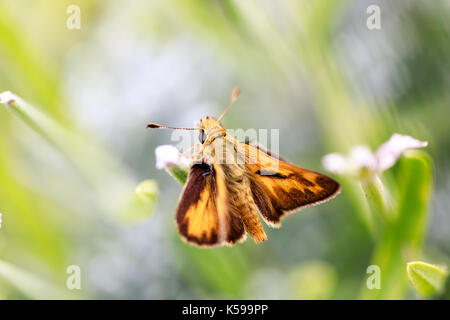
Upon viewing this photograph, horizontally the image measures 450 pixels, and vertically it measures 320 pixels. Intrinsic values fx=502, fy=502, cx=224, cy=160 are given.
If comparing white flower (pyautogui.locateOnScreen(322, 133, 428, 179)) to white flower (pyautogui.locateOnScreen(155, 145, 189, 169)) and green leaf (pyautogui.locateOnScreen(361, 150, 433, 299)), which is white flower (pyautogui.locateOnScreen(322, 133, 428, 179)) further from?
white flower (pyautogui.locateOnScreen(155, 145, 189, 169))

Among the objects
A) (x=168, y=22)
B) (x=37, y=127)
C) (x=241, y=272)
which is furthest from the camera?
(x=168, y=22)

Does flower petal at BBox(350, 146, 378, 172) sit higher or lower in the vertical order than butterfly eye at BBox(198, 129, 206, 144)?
lower

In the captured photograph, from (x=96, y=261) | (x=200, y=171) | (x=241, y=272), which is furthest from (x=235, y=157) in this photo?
(x=96, y=261)

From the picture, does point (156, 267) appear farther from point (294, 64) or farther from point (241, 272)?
point (294, 64)

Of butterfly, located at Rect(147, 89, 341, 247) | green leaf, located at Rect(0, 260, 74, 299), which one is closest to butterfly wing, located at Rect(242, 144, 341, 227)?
butterfly, located at Rect(147, 89, 341, 247)

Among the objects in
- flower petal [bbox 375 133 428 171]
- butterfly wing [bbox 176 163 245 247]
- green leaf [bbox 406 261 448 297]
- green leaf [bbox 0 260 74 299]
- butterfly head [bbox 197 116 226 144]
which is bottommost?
green leaf [bbox 406 261 448 297]

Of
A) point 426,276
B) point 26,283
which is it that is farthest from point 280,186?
point 26,283
